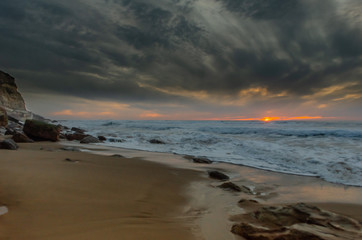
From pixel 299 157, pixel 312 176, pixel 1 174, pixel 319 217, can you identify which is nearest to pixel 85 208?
pixel 1 174

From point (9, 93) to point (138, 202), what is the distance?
37.7m

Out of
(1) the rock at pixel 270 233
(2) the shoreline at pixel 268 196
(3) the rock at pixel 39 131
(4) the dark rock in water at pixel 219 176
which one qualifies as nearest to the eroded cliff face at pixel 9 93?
(3) the rock at pixel 39 131

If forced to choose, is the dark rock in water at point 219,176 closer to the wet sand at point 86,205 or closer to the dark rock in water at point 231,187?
the dark rock in water at point 231,187

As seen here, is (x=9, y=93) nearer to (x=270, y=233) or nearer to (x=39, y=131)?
(x=39, y=131)

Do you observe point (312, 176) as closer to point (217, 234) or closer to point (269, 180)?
point (269, 180)

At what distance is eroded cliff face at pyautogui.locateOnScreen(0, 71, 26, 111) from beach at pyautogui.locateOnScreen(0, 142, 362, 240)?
3349 cm

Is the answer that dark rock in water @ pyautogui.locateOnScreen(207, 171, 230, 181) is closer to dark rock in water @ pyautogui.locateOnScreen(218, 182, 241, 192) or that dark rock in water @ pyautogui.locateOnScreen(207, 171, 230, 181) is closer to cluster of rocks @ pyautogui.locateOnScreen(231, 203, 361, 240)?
dark rock in water @ pyautogui.locateOnScreen(218, 182, 241, 192)

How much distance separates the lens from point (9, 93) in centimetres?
2989

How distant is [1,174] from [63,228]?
2069 mm

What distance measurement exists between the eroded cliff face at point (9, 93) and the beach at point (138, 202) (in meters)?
33.5

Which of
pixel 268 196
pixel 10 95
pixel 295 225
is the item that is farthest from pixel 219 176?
pixel 10 95

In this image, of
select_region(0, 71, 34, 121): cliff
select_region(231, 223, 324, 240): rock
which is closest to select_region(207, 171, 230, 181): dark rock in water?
select_region(231, 223, 324, 240): rock

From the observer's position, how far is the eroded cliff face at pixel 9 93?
28469 mm

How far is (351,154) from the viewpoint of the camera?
6762 millimetres
